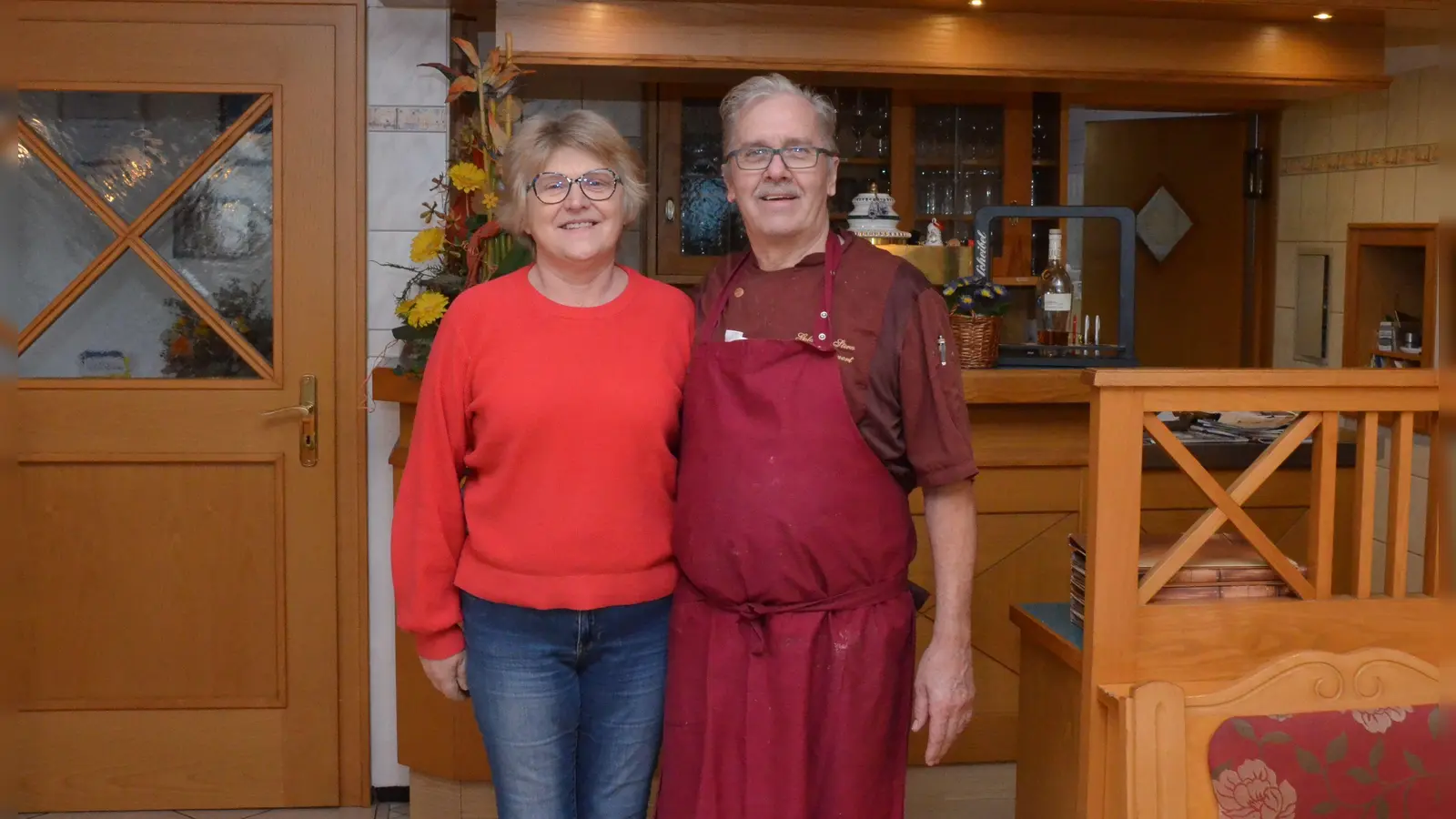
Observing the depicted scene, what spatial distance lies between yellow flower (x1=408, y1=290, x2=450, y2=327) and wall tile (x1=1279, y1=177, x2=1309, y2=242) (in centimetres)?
381

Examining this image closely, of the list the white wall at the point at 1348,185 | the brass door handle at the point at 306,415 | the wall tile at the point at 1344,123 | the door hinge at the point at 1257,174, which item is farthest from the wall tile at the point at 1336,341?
the brass door handle at the point at 306,415

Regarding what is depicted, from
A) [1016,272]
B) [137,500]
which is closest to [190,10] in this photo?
[137,500]

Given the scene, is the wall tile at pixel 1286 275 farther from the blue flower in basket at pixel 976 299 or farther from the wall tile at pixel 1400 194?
the blue flower in basket at pixel 976 299

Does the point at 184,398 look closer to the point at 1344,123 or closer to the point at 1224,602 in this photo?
the point at 1224,602

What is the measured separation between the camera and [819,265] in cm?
185

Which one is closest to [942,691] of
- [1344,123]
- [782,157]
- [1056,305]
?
[782,157]

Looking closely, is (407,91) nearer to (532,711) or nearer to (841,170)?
(532,711)

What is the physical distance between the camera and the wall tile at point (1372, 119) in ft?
15.0

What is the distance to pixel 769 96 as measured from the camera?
71.7 inches

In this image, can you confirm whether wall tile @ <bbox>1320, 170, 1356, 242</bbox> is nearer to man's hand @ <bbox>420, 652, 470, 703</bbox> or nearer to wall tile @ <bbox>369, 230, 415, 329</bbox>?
wall tile @ <bbox>369, 230, 415, 329</bbox>

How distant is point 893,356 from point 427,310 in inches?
49.0

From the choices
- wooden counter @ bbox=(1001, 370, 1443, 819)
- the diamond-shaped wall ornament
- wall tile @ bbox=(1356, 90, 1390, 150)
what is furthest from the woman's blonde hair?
the diamond-shaped wall ornament

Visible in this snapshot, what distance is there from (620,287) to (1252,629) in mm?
1014

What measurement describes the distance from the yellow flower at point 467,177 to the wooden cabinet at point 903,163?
2.49 m
